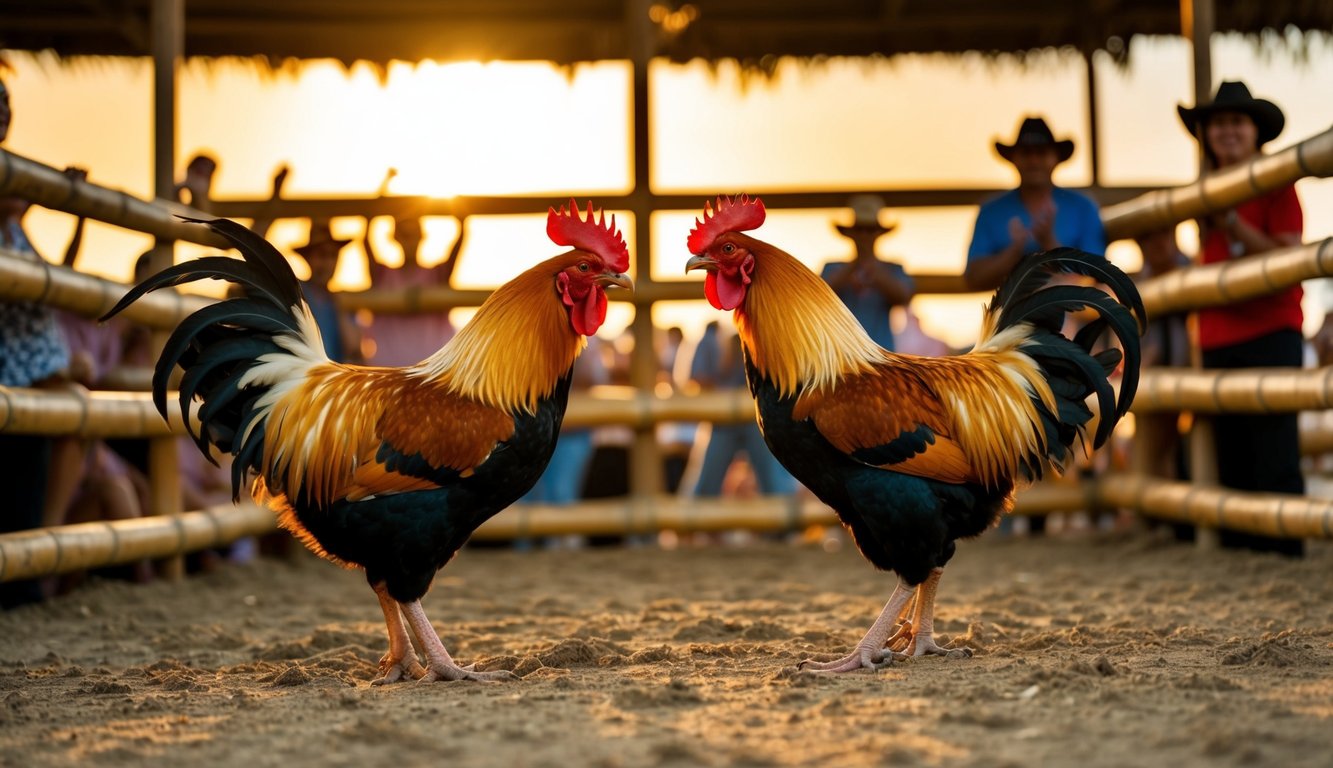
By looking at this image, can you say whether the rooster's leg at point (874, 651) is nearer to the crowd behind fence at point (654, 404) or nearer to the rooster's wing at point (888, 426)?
the rooster's wing at point (888, 426)

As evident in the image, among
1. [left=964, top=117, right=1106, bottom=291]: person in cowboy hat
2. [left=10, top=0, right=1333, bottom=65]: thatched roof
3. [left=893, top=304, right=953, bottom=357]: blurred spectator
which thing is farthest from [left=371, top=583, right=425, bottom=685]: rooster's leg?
[left=893, top=304, right=953, bottom=357]: blurred spectator

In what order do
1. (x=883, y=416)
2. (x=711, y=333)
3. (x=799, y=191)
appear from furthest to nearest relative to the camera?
(x=711, y=333) < (x=799, y=191) < (x=883, y=416)

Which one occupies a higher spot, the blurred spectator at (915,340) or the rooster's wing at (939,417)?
the blurred spectator at (915,340)

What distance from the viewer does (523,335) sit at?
3990mm

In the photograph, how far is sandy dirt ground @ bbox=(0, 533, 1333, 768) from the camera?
8.91 feet

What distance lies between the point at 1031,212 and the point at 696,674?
3.79 metres

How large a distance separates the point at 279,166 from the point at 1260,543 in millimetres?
5398

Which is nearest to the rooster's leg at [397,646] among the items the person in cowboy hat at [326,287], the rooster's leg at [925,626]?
the rooster's leg at [925,626]

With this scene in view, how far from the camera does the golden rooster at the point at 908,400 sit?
382 centimetres

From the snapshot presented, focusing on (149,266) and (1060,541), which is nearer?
(149,266)

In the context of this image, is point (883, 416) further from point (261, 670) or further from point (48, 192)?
point (48, 192)

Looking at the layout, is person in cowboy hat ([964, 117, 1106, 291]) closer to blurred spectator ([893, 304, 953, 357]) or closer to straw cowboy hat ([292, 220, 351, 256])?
blurred spectator ([893, 304, 953, 357])

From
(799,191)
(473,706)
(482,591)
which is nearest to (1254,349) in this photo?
(799,191)

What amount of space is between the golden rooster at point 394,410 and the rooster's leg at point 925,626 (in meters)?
1.19
